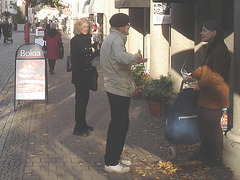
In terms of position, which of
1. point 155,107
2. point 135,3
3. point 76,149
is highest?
point 135,3

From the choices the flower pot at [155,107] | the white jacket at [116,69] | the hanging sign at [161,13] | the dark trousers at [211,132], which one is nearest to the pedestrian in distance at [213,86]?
the dark trousers at [211,132]

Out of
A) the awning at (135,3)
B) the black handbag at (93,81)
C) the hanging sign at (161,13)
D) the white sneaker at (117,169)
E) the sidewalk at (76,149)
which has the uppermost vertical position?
the awning at (135,3)

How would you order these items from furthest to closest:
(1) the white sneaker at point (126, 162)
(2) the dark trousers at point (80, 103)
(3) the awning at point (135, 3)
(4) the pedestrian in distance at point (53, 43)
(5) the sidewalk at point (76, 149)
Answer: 1. (4) the pedestrian in distance at point (53, 43)
2. (3) the awning at point (135, 3)
3. (2) the dark trousers at point (80, 103)
4. (1) the white sneaker at point (126, 162)
5. (5) the sidewalk at point (76, 149)

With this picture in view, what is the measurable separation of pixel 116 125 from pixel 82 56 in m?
2.23

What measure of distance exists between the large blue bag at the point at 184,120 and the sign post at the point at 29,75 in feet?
15.2

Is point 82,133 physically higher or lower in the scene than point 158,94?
lower

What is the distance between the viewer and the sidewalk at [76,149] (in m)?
5.80

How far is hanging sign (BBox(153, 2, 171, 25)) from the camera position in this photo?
34.0 feet

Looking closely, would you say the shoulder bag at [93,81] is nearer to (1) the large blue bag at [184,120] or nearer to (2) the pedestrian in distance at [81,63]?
(2) the pedestrian in distance at [81,63]

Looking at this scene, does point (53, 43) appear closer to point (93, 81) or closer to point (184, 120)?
point (93, 81)

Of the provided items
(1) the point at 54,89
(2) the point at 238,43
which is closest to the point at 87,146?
(2) the point at 238,43

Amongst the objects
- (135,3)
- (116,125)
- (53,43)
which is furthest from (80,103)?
(53,43)

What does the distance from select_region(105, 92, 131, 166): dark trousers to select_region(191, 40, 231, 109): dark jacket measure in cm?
90

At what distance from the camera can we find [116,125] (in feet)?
18.9
